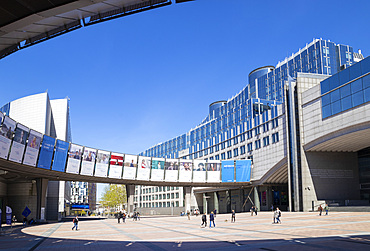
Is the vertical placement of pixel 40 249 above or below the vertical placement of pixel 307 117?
below

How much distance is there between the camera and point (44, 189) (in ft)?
178

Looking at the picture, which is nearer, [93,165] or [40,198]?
[40,198]

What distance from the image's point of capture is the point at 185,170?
7188 cm

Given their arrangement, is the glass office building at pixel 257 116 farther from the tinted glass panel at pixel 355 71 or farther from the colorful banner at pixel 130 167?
the colorful banner at pixel 130 167

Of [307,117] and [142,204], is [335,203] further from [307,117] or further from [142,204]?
[142,204]

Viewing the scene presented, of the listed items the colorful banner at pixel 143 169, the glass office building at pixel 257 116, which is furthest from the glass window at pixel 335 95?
the colorful banner at pixel 143 169

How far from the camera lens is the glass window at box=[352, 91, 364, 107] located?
46.2 m

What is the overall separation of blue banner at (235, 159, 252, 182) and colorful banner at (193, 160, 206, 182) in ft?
23.7

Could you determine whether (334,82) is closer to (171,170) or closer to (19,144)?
(171,170)

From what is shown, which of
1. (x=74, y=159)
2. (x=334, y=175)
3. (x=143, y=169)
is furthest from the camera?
(x=143, y=169)

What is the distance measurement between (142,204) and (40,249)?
121 metres

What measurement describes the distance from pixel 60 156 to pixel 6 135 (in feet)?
48.5

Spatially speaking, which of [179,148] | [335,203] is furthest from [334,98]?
[179,148]

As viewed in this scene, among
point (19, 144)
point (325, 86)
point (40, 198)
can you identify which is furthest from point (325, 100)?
point (40, 198)
